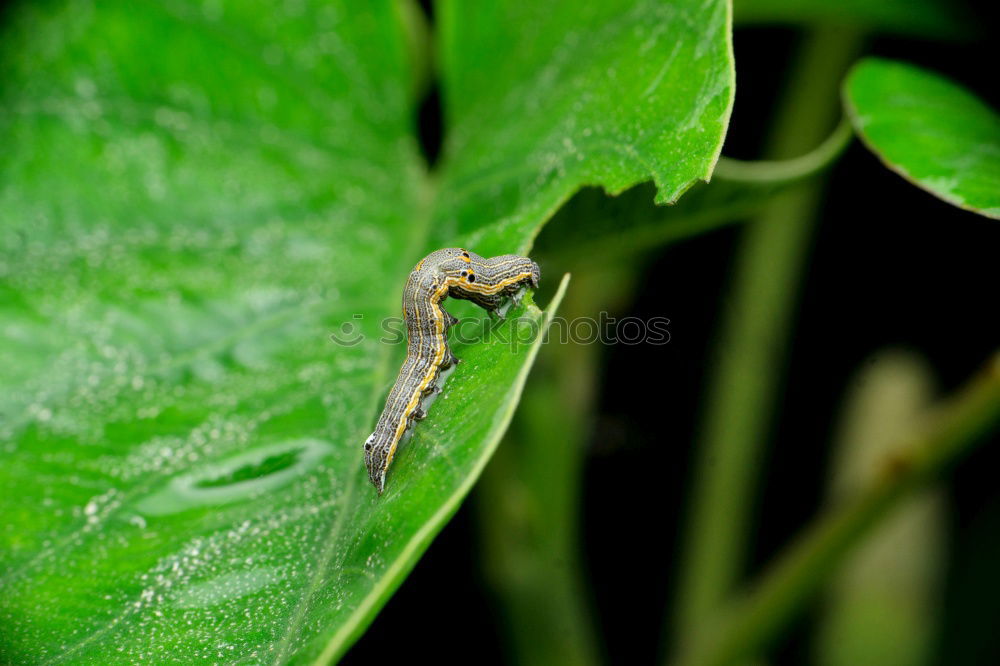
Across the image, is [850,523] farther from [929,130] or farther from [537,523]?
[929,130]

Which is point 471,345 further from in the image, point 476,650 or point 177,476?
point 476,650

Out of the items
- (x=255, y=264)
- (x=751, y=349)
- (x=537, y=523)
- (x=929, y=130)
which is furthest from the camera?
(x=751, y=349)

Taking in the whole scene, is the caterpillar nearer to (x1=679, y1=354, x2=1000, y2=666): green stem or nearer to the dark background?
(x1=679, y1=354, x2=1000, y2=666): green stem

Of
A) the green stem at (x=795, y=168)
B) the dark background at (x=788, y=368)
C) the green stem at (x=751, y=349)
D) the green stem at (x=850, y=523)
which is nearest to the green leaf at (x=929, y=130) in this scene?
the green stem at (x=795, y=168)

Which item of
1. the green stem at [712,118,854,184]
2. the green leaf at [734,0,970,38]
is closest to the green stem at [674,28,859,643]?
the green leaf at [734,0,970,38]

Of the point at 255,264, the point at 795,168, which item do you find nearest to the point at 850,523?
the point at 795,168

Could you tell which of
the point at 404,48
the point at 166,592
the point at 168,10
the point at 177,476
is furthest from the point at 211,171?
the point at 166,592
